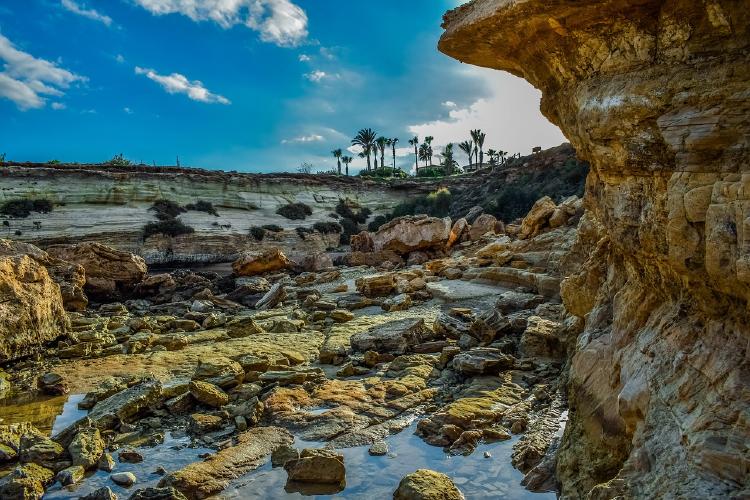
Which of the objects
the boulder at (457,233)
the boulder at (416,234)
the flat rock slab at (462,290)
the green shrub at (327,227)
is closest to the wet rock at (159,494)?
the flat rock slab at (462,290)

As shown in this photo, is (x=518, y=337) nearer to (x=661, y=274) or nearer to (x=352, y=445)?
(x=352, y=445)

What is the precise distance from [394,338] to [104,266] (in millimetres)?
16600

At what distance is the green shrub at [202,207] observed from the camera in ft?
123

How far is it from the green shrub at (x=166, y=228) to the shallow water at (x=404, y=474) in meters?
29.2

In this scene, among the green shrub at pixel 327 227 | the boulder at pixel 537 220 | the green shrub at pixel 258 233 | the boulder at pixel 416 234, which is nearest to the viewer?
the boulder at pixel 537 220

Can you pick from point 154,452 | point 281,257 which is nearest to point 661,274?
point 154,452

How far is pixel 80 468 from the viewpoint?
585 cm

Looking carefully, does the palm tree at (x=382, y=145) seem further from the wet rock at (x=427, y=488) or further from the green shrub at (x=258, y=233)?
the wet rock at (x=427, y=488)

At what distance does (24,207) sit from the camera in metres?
30.2

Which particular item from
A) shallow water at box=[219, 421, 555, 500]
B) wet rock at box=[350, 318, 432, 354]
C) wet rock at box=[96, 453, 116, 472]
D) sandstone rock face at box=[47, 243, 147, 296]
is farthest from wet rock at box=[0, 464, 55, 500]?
sandstone rock face at box=[47, 243, 147, 296]

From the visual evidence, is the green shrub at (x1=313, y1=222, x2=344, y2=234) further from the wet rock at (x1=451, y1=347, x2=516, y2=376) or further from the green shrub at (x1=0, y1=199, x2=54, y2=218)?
the wet rock at (x1=451, y1=347, x2=516, y2=376)

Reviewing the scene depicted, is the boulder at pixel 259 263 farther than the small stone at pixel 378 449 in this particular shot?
Yes

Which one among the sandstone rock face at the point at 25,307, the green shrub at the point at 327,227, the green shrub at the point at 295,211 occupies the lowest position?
the sandstone rock face at the point at 25,307

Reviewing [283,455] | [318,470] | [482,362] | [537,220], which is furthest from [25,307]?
[537,220]
